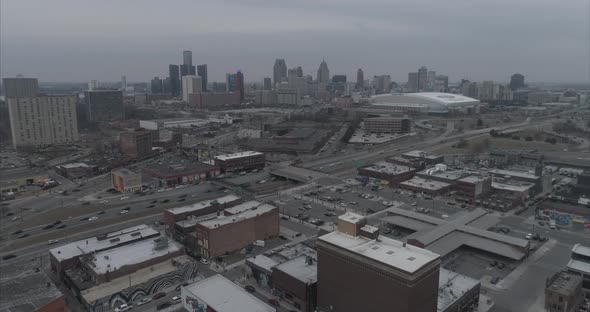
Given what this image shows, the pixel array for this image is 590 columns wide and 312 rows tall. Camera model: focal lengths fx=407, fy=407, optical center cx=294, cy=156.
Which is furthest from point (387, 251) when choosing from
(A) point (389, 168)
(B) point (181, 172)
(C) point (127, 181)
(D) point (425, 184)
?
(B) point (181, 172)

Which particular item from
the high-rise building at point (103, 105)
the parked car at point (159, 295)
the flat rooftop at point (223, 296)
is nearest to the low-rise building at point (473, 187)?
the flat rooftop at point (223, 296)

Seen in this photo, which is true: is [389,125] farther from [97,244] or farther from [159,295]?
[159,295]

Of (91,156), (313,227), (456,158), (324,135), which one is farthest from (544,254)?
(91,156)

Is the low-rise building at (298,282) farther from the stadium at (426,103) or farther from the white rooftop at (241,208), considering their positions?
the stadium at (426,103)

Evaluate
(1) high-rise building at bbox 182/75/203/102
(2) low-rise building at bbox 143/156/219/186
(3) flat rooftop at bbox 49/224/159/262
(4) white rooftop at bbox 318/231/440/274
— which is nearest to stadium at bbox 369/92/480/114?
(1) high-rise building at bbox 182/75/203/102

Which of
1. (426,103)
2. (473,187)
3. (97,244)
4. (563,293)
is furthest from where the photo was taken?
(426,103)

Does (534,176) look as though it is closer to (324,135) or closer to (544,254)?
(544,254)
